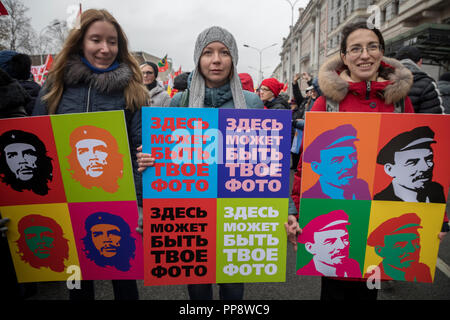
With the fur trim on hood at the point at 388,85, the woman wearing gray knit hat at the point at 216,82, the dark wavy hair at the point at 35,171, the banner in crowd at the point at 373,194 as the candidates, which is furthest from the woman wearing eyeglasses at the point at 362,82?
the dark wavy hair at the point at 35,171

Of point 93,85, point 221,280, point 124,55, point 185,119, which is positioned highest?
point 124,55

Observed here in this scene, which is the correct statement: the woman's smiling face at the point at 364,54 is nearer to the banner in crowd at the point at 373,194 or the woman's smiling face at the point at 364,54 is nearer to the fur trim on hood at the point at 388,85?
the fur trim on hood at the point at 388,85

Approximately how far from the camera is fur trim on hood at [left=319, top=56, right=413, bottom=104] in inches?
58.7

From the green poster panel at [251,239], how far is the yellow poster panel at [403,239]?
473mm

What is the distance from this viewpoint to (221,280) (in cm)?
152

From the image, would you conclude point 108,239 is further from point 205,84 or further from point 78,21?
point 78,21

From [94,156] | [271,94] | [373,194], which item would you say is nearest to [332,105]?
[373,194]

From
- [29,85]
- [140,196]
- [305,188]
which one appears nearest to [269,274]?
[305,188]

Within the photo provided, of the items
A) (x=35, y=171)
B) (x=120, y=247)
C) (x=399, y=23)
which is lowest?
(x=120, y=247)

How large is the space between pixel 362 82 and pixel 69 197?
1.70 metres

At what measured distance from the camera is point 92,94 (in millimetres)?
1630

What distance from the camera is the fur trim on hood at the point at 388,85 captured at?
1.49 m

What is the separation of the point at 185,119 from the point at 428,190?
1285mm

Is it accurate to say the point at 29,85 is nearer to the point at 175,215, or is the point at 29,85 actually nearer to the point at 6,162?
the point at 6,162
